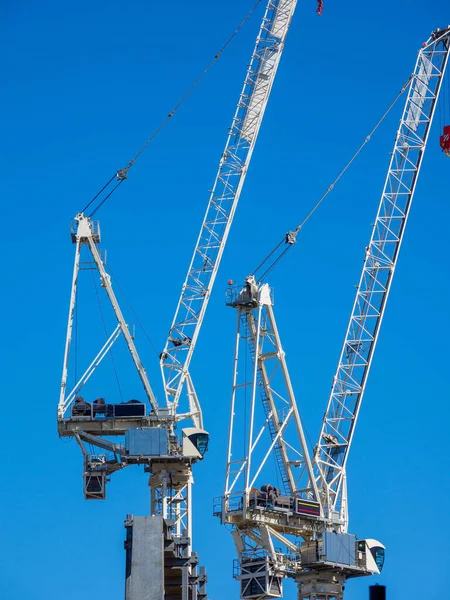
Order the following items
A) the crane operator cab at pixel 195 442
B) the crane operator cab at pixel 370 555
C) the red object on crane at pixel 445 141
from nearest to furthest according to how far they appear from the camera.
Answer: the crane operator cab at pixel 195 442 → the crane operator cab at pixel 370 555 → the red object on crane at pixel 445 141

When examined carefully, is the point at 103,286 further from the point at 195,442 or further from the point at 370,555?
the point at 370,555

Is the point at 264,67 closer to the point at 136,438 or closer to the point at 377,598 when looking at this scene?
the point at 136,438

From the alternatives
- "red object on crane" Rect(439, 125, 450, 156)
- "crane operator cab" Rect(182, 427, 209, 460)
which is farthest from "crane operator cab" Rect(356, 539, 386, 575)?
"red object on crane" Rect(439, 125, 450, 156)

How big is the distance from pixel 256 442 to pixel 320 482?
403 inches

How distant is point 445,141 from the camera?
166500mm

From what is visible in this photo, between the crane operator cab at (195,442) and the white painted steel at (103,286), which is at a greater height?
the white painted steel at (103,286)

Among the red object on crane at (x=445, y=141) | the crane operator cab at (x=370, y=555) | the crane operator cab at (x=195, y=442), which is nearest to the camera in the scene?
the crane operator cab at (x=195, y=442)

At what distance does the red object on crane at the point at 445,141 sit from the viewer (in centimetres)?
16576

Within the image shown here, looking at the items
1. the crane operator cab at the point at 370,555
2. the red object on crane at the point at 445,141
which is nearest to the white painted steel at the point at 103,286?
the crane operator cab at the point at 370,555

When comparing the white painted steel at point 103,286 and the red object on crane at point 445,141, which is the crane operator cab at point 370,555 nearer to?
the white painted steel at point 103,286

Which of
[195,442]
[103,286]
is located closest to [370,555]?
[195,442]

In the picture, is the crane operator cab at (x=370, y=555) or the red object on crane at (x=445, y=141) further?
the red object on crane at (x=445, y=141)

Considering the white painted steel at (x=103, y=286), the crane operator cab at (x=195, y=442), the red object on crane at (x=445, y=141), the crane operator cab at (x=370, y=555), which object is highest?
the red object on crane at (x=445, y=141)

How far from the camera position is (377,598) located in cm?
5609
